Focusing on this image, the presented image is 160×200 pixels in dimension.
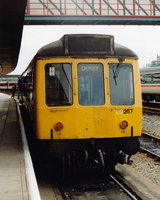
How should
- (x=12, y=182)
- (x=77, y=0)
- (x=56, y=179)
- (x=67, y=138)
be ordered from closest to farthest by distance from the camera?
(x=12, y=182) → (x=67, y=138) → (x=56, y=179) → (x=77, y=0)

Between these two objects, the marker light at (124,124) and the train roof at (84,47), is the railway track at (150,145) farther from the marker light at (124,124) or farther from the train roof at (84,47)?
the train roof at (84,47)

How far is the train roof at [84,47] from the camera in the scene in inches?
277

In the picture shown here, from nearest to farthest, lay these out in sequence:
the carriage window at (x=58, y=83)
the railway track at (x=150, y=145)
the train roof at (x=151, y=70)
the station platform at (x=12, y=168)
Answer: the station platform at (x=12, y=168) → the carriage window at (x=58, y=83) → the railway track at (x=150, y=145) → the train roof at (x=151, y=70)

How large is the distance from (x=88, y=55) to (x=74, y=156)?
6.94 ft

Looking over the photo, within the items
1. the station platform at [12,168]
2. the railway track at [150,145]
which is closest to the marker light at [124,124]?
the station platform at [12,168]

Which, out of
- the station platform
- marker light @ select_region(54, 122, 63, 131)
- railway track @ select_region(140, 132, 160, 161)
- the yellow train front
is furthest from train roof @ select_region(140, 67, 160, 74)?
marker light @ select_region(54, 122, 63, 131)

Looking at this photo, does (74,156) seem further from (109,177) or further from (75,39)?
(75,39)

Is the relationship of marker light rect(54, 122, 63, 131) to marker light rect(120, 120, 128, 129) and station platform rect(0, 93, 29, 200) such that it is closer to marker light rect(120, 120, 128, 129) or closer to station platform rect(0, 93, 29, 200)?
station platform rect(0, 93, 29, 200)

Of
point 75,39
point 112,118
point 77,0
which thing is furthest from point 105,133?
point 77,0

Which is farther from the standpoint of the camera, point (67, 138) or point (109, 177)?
point (109, 177)

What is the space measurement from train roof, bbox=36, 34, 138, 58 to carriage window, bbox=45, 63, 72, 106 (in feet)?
0.89

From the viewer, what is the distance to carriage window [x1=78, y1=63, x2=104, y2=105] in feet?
23.0

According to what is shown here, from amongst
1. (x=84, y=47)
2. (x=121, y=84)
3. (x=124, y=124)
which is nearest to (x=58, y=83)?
(x=84, y=47)

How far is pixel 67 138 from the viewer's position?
6.86m
